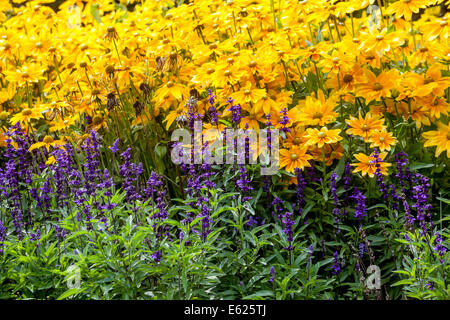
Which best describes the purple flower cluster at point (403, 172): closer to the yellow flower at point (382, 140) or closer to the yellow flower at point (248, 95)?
the yellow flower at point (382, 140)

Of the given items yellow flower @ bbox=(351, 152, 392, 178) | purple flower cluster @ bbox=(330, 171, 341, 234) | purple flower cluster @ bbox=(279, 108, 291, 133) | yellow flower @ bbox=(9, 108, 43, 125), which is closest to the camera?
purple flower cluster @ bbox=(330, 171, 341, 234)

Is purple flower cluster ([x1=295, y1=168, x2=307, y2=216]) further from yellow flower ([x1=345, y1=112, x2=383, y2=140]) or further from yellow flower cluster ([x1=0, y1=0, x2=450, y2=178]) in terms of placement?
yellow flower ([x1=345, y1=112, x2=383, y2=140])

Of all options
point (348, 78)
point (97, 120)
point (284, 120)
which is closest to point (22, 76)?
point (97, 120)

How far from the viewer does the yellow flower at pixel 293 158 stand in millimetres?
2484

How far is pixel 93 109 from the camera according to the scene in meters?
3.25

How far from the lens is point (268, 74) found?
9.30 feet

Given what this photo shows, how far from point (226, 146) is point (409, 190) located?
833 millimetres

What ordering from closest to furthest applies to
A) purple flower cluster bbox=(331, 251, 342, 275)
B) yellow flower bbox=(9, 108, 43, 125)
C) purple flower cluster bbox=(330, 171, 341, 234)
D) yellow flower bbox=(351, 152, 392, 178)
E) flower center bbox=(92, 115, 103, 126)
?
1. purple flower cluster bbox=(331, 251, 342, 275)
2. purple flower cluster bbox=(330, 171, 341, 234)
3. yellow flower bbox=(351, 152, 392, 178)
4. yellow flower bbox=(9, 108, 43, 125)
5. flower center bbox=(92, 115, 103, 126)

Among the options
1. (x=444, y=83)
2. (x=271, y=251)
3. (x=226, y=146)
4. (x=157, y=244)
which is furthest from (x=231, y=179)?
(x=444, y=83)

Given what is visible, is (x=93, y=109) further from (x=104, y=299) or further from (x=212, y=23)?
(x=104, y=299)

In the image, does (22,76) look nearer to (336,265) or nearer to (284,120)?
(284,120)

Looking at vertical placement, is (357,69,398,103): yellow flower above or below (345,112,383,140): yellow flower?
above

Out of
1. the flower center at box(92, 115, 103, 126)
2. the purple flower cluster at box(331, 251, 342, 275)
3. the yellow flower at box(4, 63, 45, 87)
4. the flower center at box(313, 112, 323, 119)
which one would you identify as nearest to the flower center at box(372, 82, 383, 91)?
the flower center at box(313, 112, 323, 119)

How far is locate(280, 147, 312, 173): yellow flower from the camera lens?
97.8 inches
